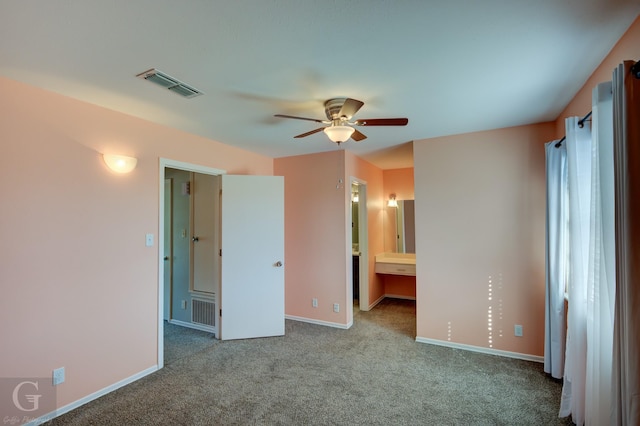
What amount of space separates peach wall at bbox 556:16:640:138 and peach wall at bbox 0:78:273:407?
358cm

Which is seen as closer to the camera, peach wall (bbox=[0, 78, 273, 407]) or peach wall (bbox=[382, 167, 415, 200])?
peach wall (bbox=[0, 78, 273, 407])

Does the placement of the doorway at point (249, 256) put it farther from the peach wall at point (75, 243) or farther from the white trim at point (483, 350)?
the white trim at point (483, 350)

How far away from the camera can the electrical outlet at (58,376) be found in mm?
2268

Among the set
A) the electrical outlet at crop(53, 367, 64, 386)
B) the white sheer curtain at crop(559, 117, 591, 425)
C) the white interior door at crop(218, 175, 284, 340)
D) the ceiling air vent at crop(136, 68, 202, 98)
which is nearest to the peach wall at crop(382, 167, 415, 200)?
the white interior door at crop(218, 175, 284, 340)

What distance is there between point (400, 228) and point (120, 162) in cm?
448

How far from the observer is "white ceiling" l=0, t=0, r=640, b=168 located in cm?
143

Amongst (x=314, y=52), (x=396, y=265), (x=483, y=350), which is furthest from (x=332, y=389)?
(x=396, y=265)

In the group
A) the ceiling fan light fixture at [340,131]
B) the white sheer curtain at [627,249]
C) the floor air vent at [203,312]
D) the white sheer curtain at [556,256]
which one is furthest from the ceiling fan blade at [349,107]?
the floor air vent at [203,312]

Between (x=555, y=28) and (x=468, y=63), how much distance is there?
445 mm

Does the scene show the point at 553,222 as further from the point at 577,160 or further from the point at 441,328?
the point at 441,328

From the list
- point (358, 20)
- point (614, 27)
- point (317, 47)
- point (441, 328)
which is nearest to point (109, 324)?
point (317, 47)

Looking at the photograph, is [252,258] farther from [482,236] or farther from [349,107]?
[482,236]

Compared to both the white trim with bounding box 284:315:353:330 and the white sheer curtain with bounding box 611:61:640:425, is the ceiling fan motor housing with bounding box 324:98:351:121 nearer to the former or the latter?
the white sheer curtain with bounding box 611:61:640:425

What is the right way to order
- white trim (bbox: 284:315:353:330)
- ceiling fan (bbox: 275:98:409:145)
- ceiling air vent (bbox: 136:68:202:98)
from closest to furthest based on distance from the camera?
ceiling air vent (bbox: 136:68:202:98), ceiling fan (bbox: 275:98:409:145), white trim (bbox: 284:315:353:330)
